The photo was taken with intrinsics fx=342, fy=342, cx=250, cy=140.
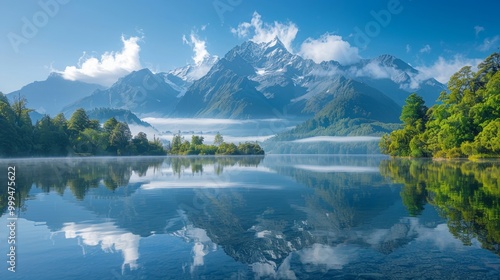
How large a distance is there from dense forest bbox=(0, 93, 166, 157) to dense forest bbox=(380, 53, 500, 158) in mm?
140553

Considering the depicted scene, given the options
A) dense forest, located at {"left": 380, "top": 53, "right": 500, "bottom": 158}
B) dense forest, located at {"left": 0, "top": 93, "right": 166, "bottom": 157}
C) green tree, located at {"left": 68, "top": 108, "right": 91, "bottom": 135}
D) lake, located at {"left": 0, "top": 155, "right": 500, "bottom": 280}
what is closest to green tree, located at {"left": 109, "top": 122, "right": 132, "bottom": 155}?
dense forest, located at {"left": 0, "top": 93, "right": 166, "bottom": 157}

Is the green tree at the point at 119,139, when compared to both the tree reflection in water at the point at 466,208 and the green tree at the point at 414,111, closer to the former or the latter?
A: the green tree at the point at 414,111

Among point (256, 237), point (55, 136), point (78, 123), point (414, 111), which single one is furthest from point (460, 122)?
point (78, 123)

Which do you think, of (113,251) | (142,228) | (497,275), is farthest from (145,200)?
(497,275)

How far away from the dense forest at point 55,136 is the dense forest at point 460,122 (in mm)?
140553

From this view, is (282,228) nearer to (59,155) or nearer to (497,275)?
(497,275)

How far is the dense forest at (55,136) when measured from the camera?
129375mm

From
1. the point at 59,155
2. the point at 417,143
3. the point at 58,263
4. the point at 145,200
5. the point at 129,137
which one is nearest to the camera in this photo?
the point at 58,263

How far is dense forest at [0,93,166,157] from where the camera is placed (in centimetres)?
12938

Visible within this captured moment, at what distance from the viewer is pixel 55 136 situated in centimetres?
15225

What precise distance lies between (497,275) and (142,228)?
14.4m

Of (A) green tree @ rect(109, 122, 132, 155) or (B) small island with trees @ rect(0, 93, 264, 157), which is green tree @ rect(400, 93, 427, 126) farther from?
(A) green tree @ rect(109, 122, 132, 155)

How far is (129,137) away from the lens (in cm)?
19875

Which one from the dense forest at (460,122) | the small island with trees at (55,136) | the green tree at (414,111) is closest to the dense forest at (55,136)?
the small island with trees at (55,136)
